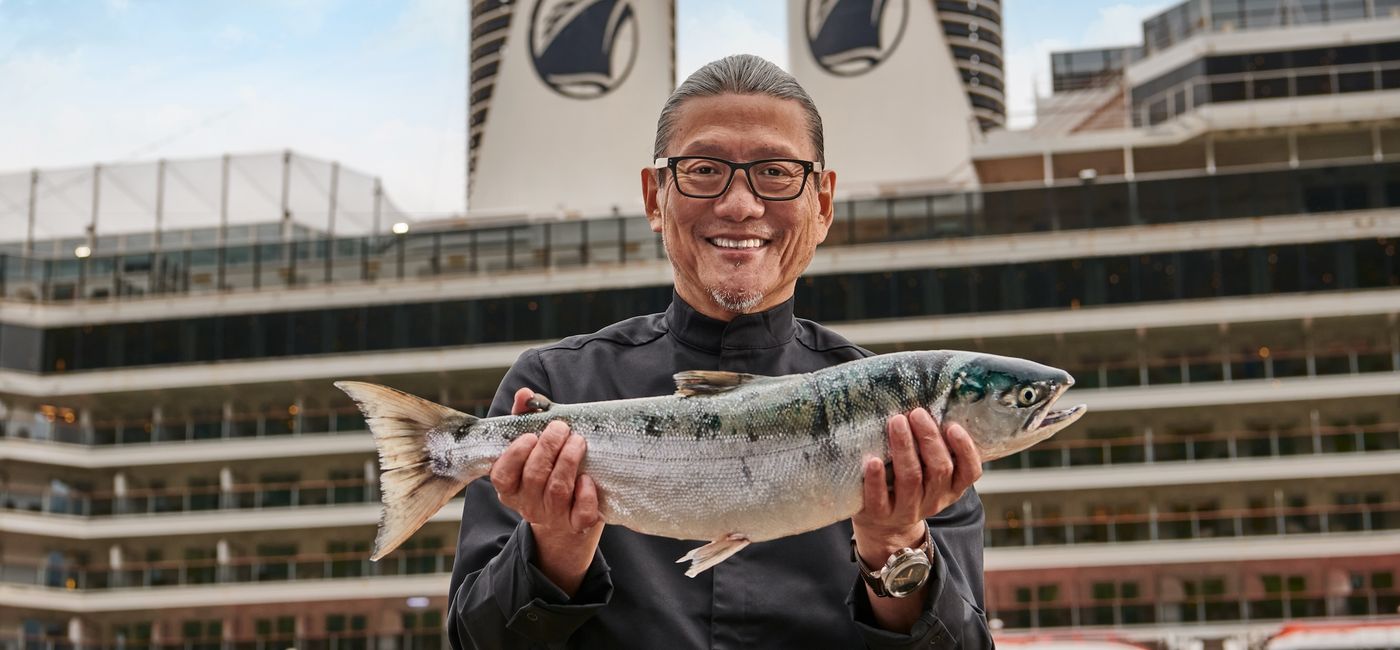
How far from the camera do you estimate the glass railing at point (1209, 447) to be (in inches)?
2071

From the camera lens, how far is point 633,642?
13.9 ft

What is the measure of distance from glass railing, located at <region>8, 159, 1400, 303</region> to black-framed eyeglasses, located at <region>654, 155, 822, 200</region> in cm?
5063

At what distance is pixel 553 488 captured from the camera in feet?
12.8

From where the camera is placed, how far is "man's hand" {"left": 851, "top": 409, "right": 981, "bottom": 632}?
3721mm

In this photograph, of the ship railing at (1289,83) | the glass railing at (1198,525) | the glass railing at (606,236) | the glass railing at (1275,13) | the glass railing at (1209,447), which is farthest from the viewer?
the glass railing at (1275,13)

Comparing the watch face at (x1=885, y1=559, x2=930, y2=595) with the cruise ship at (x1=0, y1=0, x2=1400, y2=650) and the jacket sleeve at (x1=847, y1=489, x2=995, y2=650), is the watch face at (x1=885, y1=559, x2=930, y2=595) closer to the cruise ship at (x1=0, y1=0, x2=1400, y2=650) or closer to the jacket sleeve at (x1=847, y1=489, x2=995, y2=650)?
the jacket sleeve at (x1=847, y1=489, x2=995, y2=650)

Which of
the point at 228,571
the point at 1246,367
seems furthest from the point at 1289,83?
the point at 228,571

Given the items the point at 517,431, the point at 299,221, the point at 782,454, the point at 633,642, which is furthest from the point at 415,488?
the point at 299,221

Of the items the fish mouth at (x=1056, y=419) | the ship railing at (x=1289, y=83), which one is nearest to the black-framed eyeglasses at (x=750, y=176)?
the fish mouth at (x=1056, y=419)

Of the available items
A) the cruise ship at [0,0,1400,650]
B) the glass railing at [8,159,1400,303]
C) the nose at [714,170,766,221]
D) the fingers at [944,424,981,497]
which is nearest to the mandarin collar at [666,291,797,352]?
the nose at [714,170,766,221]

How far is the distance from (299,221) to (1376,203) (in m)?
40.5

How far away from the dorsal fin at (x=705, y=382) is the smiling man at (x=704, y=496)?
29 cm

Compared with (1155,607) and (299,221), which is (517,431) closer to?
(1155,607)

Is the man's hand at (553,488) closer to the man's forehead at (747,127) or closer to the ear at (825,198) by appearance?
the man's forehead at (747,127)
